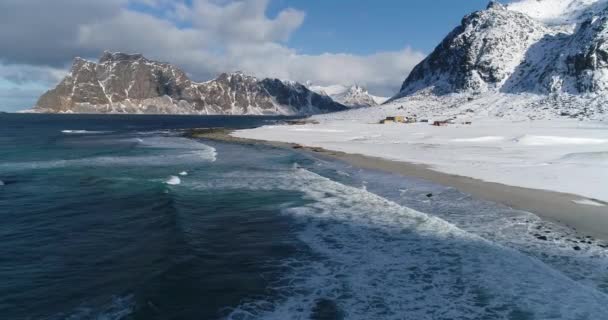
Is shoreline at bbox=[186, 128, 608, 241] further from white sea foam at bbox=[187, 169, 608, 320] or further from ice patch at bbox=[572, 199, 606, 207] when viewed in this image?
white sea foam at bbox=[187, 169, 608, 320]

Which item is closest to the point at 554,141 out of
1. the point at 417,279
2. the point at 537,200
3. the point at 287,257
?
the point at 537,200

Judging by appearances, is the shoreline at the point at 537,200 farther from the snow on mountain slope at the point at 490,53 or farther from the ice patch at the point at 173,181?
the snow on mountain slope at the point at 490,53

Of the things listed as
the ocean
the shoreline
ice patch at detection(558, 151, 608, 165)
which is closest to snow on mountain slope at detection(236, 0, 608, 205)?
ice patch at detection(558, 151, 608, 165)

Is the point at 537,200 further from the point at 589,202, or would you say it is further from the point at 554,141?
the point at 554,141

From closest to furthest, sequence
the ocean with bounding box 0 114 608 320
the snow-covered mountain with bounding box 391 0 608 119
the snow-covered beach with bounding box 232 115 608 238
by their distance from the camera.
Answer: the ocean with bounding box 0 114 608 320, the snow-covered beach with bounding box 232 115 608 238, the snow-covered mountain with bounding box 391 0 608 119

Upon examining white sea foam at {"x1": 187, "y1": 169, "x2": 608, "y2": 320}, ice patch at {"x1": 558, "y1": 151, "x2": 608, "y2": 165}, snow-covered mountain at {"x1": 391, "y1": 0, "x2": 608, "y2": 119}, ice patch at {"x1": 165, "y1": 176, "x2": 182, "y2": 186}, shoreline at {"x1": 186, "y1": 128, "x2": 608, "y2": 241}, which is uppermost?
snow-covered mountain at {"x1": 391, "y1": 0, "x2": 608, "y2": 119}

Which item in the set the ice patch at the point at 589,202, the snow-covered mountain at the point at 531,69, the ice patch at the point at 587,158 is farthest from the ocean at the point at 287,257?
the snow-covered mountain at the point at 531,69

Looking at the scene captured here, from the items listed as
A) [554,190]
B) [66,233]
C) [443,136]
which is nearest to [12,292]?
[66,233]
